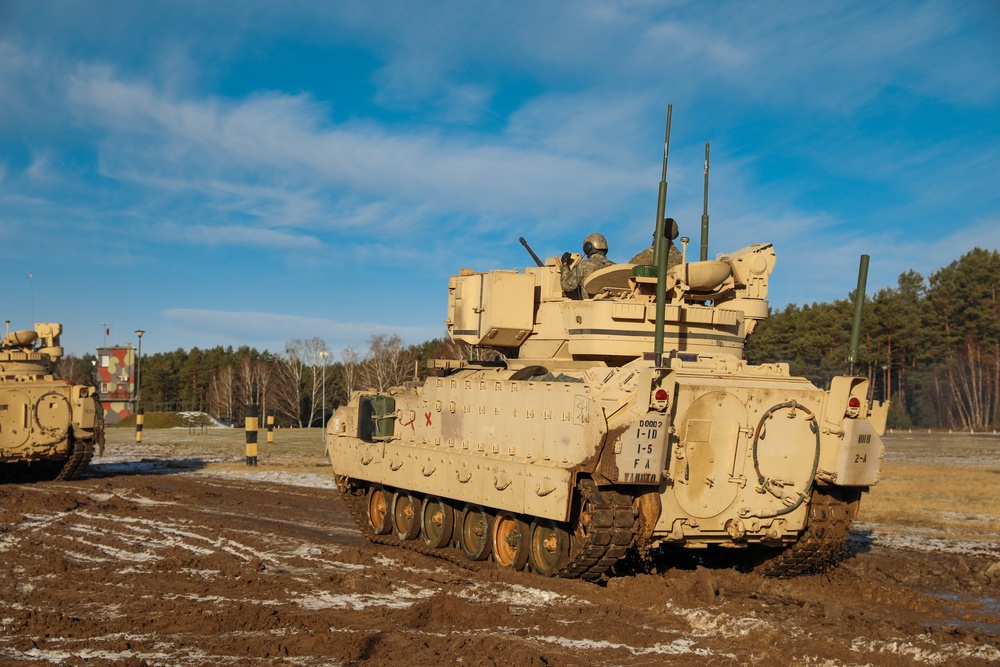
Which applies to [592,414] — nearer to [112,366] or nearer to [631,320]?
[631,320]

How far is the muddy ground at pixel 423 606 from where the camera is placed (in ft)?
27.0

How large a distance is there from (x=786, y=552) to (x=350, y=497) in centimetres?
707

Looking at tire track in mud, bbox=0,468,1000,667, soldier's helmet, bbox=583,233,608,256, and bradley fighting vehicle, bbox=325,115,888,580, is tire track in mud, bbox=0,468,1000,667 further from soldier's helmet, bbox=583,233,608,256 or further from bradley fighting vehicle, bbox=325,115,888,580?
soldier's helmet, bbox=583,233,608,256

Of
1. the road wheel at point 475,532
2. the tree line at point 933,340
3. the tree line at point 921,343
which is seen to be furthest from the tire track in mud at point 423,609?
the tree line at point 933,340

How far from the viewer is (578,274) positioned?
13.9 meters

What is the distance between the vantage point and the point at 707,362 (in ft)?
38.5

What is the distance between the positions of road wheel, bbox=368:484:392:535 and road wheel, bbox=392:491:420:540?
16 centimetres

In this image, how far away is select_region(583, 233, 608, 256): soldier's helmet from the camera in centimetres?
1427

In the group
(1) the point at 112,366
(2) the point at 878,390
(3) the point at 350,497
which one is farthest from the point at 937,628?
(1) the point at 112,366

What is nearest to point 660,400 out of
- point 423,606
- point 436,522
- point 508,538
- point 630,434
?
point 630,434

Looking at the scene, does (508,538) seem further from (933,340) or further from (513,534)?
(933,340)

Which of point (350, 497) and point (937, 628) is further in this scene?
point (350, 497)

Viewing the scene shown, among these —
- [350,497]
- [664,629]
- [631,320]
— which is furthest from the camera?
[350,497]

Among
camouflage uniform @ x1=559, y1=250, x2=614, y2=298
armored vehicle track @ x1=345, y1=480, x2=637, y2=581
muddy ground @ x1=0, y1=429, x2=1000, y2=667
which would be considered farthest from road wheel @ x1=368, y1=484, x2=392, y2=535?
camouflage uniform @ x1=559, y1=250, x2=614, y2=298
